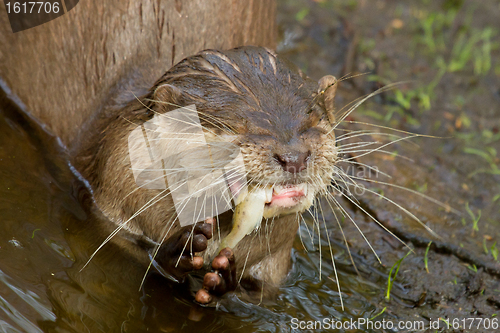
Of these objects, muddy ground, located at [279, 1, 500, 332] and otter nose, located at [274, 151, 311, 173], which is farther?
muddy ground, located at [279, 1, 500, 332]

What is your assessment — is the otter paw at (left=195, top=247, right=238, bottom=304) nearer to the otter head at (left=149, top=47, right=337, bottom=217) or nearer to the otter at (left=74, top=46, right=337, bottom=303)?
the otter at (left=74, top=46, right=337, bottom=303)

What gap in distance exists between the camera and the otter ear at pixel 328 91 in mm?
2740

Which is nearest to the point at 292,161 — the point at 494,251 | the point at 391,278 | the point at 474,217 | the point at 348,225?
the point at 391,278

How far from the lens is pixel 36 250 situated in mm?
2646

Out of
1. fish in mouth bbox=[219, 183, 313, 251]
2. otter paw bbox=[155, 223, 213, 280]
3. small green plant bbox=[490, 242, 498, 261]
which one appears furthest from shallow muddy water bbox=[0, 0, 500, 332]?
fish in mouth bbox=[219, 183, 313, 251]

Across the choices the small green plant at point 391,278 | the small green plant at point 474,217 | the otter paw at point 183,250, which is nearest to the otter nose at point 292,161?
the otter paw at point 183,250

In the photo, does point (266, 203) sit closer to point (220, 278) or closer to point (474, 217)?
point (220, 278)

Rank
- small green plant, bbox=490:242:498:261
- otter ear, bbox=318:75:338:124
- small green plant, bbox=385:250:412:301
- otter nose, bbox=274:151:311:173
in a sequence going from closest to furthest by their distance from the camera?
otter nose, bbox=274:151:311:173, otter ear, bbox=318:75:338:124, small green plant, bbox=385:250:412:301, small green plant, bbox=490:242:498:261

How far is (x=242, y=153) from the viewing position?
→ 2311 millimetres

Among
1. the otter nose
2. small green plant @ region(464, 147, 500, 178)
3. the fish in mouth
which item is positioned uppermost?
the otter nose

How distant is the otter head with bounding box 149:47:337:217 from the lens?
2275mm

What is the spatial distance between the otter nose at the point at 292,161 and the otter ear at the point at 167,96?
0.53 meters

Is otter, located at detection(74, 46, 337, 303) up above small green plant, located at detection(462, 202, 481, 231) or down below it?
above

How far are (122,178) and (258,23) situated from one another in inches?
57.1
